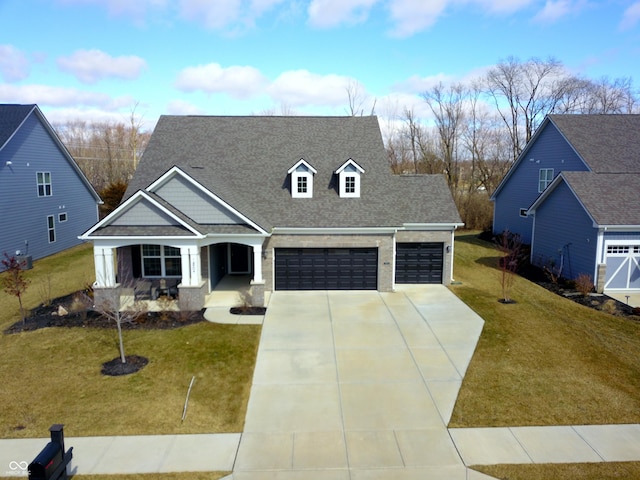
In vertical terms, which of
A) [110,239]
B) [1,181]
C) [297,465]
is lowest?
[297,465]

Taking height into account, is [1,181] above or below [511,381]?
above

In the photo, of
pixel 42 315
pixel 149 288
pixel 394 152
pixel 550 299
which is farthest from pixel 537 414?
pixel 394 152

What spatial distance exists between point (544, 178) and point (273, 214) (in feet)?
63.1

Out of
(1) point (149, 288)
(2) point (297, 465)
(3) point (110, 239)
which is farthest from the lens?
(1) point (149, 288)

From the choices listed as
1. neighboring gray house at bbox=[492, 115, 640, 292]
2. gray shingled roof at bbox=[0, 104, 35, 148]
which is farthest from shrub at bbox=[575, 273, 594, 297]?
gray shingled roof at bbox=[0, 104, 35, 148]

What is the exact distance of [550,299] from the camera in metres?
19.7

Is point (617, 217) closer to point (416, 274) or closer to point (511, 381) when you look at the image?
point (416, 274)

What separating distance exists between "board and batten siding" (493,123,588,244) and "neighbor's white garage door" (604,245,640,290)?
6410mm

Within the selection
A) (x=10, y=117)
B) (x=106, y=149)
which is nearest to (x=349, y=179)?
(x=10, y=117)

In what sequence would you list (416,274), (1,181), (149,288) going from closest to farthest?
(149,288) < (416,274) < (1,181)

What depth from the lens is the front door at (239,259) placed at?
23.6 metres

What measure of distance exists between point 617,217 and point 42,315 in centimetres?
2439

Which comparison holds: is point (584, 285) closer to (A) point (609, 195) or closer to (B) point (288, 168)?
(A) point (609, 195)

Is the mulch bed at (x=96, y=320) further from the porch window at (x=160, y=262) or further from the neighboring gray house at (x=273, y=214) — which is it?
the porch window at (x=160, y=262)
